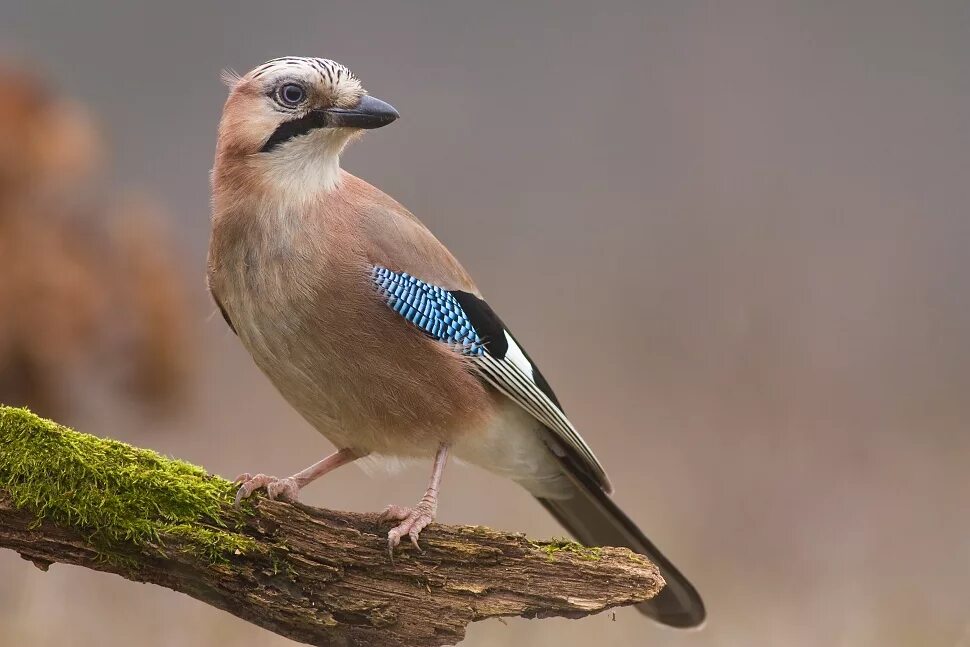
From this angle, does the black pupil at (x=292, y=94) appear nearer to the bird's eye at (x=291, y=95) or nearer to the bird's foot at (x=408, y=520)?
the bird's eye at (x=291, y=95)

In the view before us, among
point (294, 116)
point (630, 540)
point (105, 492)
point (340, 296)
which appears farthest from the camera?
point (630, 540)

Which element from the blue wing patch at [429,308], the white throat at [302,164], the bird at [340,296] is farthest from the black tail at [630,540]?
the white throat at [302,164]

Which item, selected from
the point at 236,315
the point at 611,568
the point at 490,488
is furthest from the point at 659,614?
the point at 490,488

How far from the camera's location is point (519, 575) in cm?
358

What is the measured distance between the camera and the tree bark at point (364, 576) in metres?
3.48

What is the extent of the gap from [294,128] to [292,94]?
12 cm

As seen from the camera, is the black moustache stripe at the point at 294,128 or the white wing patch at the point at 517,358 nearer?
the black moustache stripe at the point at 294,128

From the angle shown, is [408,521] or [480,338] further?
[480,338]

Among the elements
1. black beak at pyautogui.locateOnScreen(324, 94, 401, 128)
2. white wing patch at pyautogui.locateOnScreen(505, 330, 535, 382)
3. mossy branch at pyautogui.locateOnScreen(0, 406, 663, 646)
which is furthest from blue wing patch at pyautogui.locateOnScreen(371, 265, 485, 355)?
mossy branch at pyautogui.locateOnScreen(0, 406, 663, 646)

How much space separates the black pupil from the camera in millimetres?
3967

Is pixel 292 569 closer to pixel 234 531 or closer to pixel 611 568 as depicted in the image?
pixel 234 531

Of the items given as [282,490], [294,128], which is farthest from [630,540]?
[294,128]

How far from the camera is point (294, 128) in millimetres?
3994

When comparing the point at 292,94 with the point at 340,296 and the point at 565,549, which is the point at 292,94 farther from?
the point at 565,549
